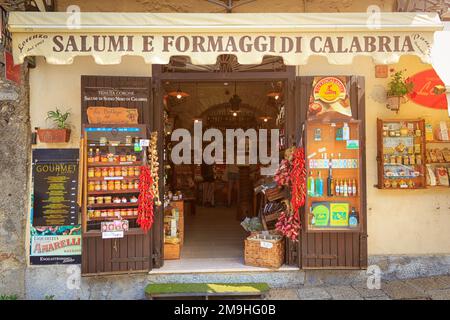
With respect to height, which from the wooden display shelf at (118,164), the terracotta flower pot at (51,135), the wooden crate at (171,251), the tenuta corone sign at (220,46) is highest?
the tenuta corone sign at (220,46)

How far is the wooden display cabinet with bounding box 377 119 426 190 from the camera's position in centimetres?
561

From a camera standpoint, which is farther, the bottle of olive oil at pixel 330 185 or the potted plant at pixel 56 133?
the bottle of olive oil at pixel 330 185

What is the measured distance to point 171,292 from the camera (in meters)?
4.98

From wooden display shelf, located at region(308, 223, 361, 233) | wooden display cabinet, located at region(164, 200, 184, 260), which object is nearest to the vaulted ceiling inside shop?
wooden display cabinet, located at region(164, 200, 184, 260)

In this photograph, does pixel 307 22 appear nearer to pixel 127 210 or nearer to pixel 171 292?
pixel 127 210

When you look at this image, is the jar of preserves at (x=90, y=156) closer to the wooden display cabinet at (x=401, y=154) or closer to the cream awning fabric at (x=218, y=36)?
the cream awning fabric at (x=218, y=36)

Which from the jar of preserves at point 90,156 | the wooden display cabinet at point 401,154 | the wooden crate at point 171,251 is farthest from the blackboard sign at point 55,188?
the wooden display cabinet at point 401,154

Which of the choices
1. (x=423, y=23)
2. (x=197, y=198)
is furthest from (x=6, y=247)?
(x=197, y=198)

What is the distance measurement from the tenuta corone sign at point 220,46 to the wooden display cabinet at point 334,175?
1.17 m

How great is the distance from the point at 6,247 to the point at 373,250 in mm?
5142

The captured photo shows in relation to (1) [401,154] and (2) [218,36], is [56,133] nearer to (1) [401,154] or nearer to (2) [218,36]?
(2) [218,36]

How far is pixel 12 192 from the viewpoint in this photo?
541cm

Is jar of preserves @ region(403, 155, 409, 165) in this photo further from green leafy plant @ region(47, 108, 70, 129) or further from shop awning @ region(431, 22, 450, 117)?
green leafy plant @ region(47, 108, 70, 129)

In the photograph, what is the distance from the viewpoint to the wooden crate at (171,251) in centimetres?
610
